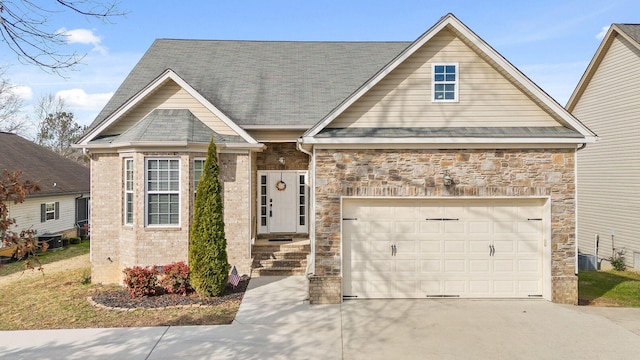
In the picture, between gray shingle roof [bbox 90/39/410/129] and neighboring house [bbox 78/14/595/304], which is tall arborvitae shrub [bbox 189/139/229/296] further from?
gray shingle roof [bbox 90/39/410/129]

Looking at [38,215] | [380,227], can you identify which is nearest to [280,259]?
[380,227]

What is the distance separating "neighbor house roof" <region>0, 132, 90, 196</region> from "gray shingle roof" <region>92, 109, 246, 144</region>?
11804 mm

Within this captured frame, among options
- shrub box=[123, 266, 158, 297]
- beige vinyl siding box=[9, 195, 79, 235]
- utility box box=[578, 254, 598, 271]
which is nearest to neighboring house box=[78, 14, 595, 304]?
shrub box=[123, 266, 158, 297]

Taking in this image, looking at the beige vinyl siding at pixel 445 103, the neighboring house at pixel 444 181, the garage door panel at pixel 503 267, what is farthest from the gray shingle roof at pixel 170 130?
the garage door panel at pixel 503 267

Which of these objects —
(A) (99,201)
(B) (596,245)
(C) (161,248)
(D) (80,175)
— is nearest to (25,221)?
(D) (80,175)

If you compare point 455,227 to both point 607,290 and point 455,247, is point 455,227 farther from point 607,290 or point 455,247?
point 607,290

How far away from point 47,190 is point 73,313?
48.0 feet

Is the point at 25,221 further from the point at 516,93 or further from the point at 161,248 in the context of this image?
the point at 516,93

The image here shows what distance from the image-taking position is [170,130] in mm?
11000

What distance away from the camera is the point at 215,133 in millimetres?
11609

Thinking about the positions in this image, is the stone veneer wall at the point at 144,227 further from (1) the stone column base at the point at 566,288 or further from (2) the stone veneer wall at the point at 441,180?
(1) the stone column base at the point at 566,288

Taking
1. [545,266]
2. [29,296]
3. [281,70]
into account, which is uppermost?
[281,70]

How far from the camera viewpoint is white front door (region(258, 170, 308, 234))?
13.9 m

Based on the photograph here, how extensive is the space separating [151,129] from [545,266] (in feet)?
35.3
